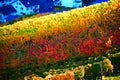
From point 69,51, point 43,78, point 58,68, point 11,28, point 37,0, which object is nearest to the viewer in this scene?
point 43,78

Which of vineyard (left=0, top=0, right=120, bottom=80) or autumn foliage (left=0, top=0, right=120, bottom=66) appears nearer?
vineyard (left=0, top=0, right=120, bottom=80)

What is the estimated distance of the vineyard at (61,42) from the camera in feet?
111

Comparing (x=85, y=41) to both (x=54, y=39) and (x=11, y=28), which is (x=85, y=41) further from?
(x=11, y=28)

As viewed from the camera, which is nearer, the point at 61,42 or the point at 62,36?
the point at 61,42

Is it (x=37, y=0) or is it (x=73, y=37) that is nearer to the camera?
(x=73, y=37)

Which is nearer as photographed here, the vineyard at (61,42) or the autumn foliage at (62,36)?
the vineyard at (61,42)

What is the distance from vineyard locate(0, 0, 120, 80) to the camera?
3397 centimetres

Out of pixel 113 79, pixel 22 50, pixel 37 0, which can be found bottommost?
pixel 113 79

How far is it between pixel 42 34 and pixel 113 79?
1173cm

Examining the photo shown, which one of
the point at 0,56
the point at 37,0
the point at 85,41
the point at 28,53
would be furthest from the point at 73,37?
the point at 37,0

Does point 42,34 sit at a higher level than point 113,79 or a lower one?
higher

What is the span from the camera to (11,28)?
39.4 meters

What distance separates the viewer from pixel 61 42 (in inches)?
1464

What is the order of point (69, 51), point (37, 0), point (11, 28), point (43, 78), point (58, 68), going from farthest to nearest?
point (37, 0) < point (11, 28) < point (69, 51) < point (58, 68) < point (43, 78)
